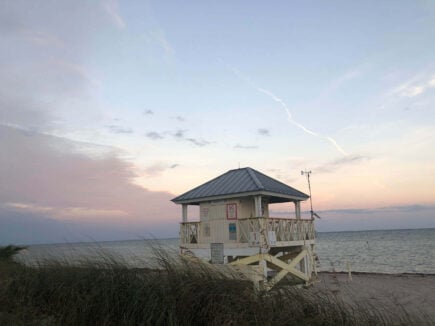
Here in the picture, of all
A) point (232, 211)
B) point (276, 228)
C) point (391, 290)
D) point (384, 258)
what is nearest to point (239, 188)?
point (232, 211)

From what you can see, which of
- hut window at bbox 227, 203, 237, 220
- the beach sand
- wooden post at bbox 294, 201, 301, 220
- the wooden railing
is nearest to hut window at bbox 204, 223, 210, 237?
hut window at bbox 227, 203, 237, 220

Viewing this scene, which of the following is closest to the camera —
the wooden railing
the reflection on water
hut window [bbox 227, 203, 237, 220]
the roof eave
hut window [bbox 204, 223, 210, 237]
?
the wooden railing

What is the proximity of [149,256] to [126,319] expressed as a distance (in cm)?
212

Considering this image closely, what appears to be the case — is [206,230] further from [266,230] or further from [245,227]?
[266,230]

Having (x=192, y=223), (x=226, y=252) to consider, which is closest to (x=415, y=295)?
(x=226, y=252)

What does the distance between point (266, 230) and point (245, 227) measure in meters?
0.98

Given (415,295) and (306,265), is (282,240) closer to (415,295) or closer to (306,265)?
(306,265)

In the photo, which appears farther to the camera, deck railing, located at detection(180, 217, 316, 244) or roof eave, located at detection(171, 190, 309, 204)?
roof eave, located at detection(171, 190, 309, 204)

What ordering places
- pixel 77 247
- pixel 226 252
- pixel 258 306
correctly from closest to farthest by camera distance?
1. pixel 258 306
2. pixel 77 247
3. pixel 226 252

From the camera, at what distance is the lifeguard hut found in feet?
51.9

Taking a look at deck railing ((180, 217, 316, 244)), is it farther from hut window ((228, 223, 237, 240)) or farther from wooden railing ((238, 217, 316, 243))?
hut window ((228, 223, 237, 240))

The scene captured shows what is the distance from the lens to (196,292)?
5828 mm

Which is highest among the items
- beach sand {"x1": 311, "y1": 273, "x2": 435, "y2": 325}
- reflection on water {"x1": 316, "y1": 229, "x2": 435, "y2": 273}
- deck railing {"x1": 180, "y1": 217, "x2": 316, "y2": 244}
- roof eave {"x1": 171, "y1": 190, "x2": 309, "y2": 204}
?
roof eave {"x1": 171, "y1": 190, "x2": 309, "y2": 204}

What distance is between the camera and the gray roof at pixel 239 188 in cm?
1678
